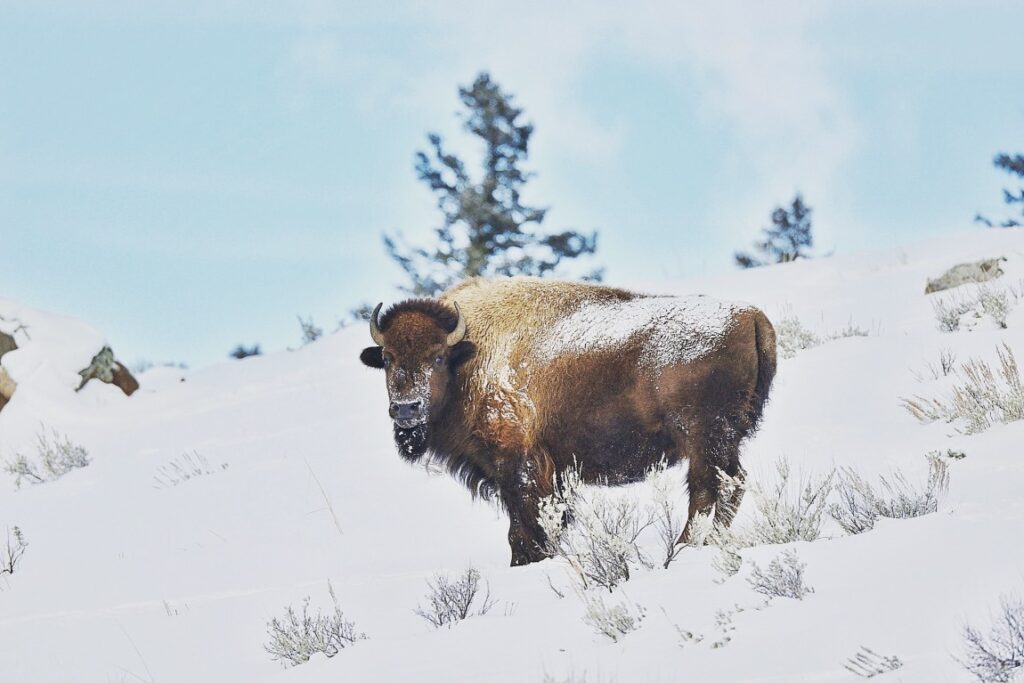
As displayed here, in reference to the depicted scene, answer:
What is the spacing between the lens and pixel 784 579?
142 inches

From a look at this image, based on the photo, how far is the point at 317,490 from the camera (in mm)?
8273

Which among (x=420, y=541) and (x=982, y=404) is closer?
(x=982, y=404)

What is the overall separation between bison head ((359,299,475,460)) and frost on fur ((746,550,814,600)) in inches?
106

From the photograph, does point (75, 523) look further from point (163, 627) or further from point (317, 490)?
point (163, 627)

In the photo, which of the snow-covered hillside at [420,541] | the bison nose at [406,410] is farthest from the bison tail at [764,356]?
the bison nose at [406,410]

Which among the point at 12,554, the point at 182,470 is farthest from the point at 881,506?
the point at 182,470

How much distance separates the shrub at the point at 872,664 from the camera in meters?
2.90

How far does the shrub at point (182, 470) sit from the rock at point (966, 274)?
841 centimetres

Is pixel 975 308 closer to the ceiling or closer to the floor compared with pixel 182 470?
closer to the ceiling

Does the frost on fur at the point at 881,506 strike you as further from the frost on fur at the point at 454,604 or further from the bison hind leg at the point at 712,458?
the frost on fur at the point at 454,604

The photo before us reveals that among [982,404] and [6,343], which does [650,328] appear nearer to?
[982,404]

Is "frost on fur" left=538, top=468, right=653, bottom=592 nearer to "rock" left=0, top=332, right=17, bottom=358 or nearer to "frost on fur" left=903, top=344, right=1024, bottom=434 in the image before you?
"frost on fur" left=903, top=344, right=1024, bottom=434

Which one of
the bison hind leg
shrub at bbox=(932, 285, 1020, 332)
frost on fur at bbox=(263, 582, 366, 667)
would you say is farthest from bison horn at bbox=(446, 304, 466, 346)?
shrub at bbox=(932, 285, 1020, 332)

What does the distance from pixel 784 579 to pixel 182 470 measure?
7.69 metres
